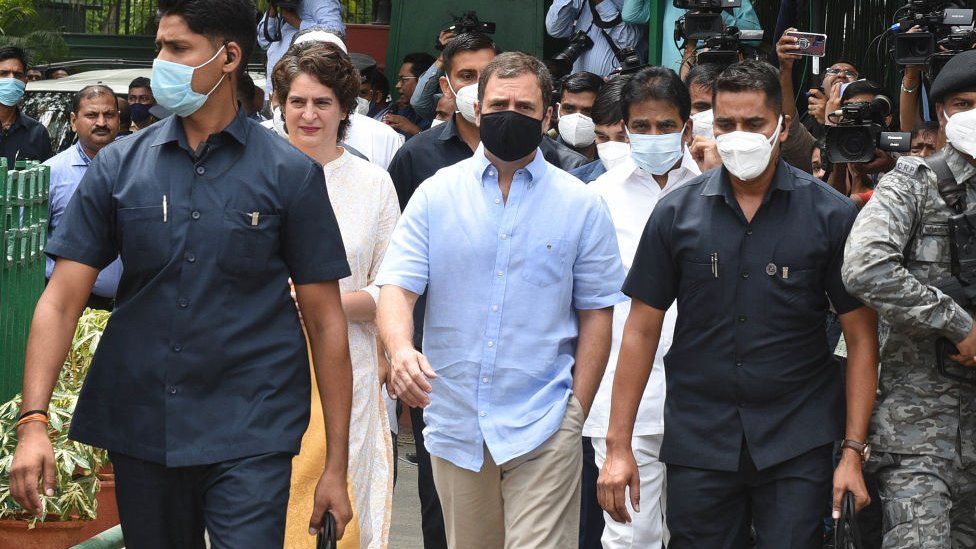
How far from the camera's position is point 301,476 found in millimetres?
5406

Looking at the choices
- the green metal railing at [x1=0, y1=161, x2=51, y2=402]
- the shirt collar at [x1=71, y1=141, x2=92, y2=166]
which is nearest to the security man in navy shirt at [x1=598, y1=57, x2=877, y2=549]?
the green metal railing at [x1=0, y1=161, x2=51, y2=402]

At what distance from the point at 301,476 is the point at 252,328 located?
1416 mm

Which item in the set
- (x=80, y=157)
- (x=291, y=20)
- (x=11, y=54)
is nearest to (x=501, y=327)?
(x=80, y=157)

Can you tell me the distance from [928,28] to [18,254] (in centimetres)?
422

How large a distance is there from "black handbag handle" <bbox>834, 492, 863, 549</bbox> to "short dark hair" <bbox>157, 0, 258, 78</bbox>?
2.32 meters

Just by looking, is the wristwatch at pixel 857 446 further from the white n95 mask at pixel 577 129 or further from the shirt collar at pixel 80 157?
the shirt collar at pixel 80 157

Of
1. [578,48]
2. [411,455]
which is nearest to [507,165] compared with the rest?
[411,455]

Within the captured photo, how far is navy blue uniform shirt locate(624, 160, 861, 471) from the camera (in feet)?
16.2

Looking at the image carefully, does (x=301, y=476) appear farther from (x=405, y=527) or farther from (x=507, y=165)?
(x=405, y=527)

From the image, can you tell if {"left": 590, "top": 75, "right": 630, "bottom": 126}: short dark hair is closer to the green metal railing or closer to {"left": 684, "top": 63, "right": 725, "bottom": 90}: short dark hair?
{"left": 684, "top": 63, "right": 725, "bottom": 90}: short dark hair

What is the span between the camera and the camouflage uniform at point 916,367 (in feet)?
15.8

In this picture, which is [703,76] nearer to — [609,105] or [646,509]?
[609,105]

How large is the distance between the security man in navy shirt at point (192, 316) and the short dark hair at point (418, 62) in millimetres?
7878

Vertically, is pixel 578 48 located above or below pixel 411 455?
above
